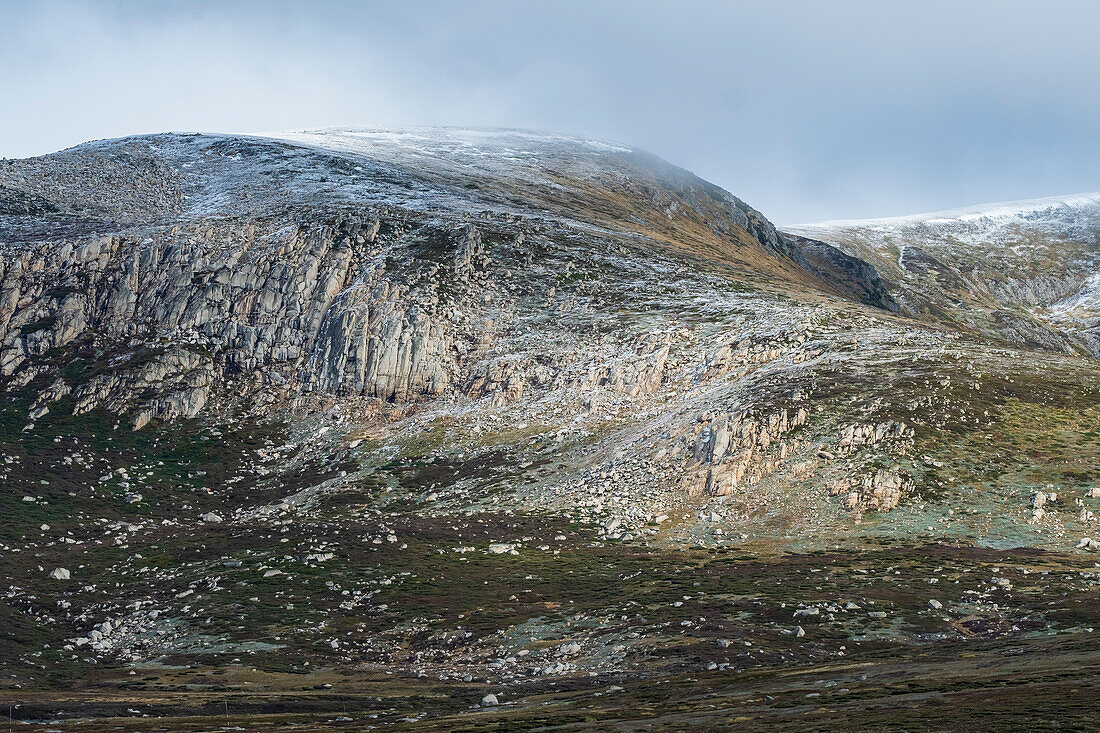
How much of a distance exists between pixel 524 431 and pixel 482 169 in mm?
93159

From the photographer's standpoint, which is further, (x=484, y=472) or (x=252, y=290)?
(x=252, y=290)

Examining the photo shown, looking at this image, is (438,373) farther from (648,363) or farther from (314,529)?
(314,529)

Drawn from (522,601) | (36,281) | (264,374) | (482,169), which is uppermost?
(482,169)

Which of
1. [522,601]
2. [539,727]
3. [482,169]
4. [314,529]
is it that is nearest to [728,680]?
[539,727]

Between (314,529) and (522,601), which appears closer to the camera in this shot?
(522,601)

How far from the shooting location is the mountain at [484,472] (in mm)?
A: 40375

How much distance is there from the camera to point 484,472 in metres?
73.5

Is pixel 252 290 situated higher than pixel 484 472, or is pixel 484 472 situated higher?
pixel 252 290

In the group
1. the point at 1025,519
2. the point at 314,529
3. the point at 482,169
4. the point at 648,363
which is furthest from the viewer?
the point at 482,169

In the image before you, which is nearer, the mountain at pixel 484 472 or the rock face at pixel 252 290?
the mountain at pixel 484 472

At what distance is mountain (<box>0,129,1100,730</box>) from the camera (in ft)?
Result: 132

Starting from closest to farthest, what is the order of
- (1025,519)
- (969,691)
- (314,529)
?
1. (969,691)
2. (1025,519)
3. (314,529)

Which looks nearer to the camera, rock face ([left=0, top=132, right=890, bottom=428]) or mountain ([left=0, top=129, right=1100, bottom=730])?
mountain ([left=0, top=129, right=1100, bottom=730])

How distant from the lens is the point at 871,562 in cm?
5203
